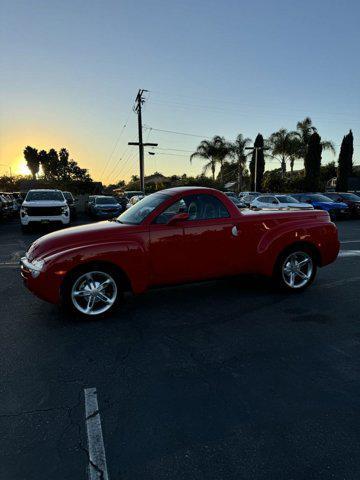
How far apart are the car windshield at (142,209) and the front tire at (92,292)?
34.7 inches

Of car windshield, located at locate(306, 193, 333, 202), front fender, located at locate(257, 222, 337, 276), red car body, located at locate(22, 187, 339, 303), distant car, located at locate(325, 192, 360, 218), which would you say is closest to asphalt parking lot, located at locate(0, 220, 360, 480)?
red car body, located at locate(22, 187, 339, 303)

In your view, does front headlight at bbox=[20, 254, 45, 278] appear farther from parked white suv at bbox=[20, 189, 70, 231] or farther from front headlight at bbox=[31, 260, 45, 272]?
parked white suv at bbox=[20, 189, 70, 231]

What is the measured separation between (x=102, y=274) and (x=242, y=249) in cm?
215

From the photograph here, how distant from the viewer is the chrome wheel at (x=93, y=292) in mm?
4773

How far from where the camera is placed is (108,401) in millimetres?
2996

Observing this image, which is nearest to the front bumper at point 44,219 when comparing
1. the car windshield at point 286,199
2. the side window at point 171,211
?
the side window at point 171,211

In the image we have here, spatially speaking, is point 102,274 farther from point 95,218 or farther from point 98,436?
point 95,218

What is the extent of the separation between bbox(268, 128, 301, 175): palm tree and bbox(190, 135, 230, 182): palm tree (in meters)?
6.37

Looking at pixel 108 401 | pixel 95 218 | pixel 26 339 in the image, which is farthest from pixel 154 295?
pixel 95 218

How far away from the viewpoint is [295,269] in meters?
6.04

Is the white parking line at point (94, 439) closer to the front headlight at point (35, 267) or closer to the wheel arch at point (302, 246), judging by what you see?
the front headlight at point (35, 267)

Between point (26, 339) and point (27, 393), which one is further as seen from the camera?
point (26, 339)

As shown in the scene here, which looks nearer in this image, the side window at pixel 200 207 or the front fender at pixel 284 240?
the side window at pixel 200 207

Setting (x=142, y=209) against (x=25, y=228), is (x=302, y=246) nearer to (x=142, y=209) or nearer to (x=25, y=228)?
(x=142, y=209)
